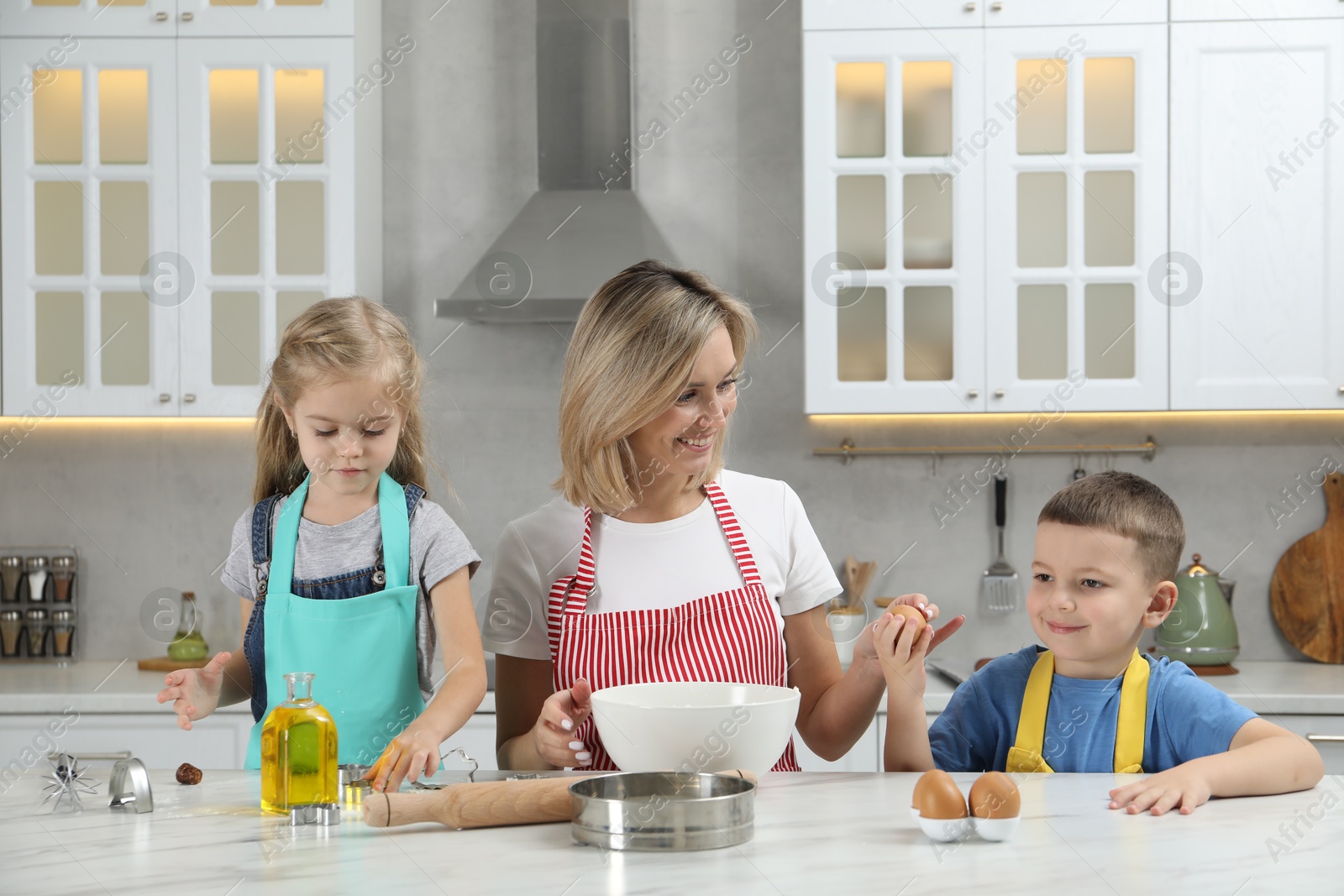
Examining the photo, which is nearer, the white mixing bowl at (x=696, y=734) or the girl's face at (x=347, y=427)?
the white mixing bowl at (x=696, y=734)

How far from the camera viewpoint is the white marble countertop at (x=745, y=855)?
2.65ft

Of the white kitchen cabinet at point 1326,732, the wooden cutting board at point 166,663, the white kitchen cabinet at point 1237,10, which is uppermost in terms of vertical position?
the white kitchen cabinet at point 1237,10

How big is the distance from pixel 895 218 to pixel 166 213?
1729 mm

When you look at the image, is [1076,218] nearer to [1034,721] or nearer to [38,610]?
[1034,721]

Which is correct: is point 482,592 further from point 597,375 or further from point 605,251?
point 597,375

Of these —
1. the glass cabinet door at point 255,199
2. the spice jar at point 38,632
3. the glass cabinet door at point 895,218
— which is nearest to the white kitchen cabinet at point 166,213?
the glass cabinet door at point 255,199

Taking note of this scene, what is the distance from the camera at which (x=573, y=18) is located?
2.92m

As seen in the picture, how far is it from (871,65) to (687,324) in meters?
1.58

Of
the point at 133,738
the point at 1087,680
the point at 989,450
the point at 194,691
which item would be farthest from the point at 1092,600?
the point at 133,738

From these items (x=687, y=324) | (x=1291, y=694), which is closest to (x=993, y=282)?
(x=1291, y=694)

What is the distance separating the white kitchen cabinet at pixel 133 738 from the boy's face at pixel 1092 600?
1.81 m

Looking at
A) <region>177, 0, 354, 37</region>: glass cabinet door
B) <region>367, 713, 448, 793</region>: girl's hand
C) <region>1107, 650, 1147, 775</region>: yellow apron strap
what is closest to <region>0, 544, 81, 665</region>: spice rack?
<region>177, 0, 354, 37</region>: glass cabinet door

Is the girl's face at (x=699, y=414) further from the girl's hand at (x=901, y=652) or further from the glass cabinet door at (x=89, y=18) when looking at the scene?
the glass cabinet door at (x=89, y=18)

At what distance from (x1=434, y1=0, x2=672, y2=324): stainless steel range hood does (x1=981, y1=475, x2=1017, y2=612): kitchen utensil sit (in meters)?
1.07
